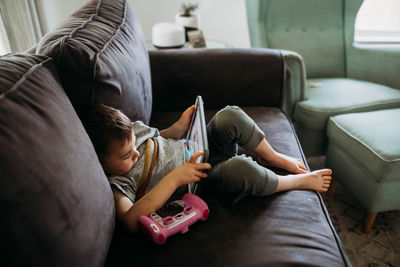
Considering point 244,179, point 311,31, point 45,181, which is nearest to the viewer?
point 45,181

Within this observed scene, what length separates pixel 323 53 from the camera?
1.91 meters

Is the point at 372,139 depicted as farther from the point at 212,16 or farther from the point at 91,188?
the point at 212,16

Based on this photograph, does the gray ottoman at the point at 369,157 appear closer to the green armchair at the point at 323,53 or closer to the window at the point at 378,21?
the green armchair at the point at 323,53

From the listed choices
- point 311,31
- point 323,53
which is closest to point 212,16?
point 311,31

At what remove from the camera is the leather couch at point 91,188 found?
47 centimetres

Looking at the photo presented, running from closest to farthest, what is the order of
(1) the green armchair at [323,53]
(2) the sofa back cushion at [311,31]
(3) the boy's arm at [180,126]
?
(3) the boy's arm at [180,126] → (1) the green armchair at [323,53] → (2) the sofa back cushion at [311,31]

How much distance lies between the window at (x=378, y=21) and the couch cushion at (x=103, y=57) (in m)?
1.89

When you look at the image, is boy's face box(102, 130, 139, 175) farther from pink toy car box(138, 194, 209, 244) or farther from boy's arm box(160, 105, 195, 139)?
boy's arm box(160, 105, 195, 139)

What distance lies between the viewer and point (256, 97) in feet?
4.61

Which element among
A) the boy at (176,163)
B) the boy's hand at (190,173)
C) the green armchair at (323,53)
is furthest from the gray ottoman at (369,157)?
the boy's hand at (190,173)

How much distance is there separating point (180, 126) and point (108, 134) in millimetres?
368

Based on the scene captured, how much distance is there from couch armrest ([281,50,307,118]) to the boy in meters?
0.55

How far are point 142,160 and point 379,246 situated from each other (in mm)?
1012

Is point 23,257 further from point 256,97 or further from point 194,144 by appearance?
point 256,97
